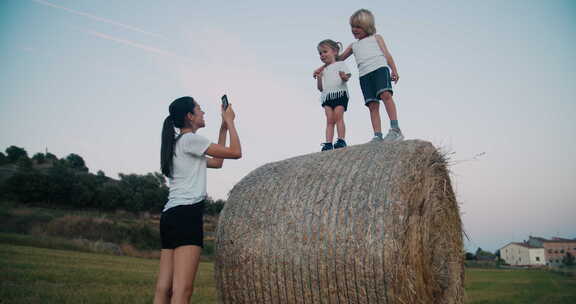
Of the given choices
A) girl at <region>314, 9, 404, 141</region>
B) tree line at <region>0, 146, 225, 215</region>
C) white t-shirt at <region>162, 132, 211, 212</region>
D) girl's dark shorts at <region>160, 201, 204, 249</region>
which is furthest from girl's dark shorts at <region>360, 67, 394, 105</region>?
tree line at <region>0, 146, 225, 215</region>

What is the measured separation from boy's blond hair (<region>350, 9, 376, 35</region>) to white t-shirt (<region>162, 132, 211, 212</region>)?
123 inches

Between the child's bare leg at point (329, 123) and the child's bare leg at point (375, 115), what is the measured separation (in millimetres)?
632

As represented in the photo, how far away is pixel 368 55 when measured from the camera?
546 cm

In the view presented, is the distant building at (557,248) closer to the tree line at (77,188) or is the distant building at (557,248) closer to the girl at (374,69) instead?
the tree line at (77,188)

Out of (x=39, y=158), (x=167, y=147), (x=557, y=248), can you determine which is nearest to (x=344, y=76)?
(x=167, y=147)

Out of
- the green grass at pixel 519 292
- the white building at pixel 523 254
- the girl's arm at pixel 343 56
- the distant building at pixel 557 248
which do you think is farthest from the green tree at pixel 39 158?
the white building at pixel 523 254

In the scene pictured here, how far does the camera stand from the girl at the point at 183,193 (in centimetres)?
321

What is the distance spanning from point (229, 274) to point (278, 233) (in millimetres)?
663

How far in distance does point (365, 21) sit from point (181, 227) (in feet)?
12.4

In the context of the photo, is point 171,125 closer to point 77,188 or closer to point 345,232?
point 345,232

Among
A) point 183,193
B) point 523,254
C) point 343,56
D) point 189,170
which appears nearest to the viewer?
point 183,193

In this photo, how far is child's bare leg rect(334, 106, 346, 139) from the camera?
5844mm

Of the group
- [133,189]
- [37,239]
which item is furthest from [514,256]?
[37,239]

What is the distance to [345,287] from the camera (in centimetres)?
336
